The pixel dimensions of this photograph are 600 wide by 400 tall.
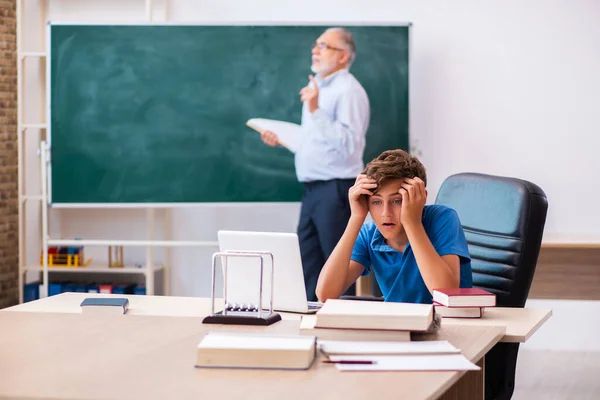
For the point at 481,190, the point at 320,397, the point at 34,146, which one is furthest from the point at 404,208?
the point at 34,146

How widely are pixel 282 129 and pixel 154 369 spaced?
2.99 meters

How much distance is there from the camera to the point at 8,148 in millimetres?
4828

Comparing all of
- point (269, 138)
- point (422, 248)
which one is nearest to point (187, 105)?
point (269, 138)

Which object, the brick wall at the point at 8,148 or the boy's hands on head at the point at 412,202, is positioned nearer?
the boy's hands on head at the point at 412,202

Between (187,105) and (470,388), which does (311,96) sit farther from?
(470,388)

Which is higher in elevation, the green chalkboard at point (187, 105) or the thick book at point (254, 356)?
the green chalkboard at point (187, 105)

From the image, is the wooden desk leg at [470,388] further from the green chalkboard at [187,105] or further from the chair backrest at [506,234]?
the green chalkboard at [187,105]

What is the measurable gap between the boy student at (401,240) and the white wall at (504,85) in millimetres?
2239

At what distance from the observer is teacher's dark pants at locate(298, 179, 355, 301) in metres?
4.23

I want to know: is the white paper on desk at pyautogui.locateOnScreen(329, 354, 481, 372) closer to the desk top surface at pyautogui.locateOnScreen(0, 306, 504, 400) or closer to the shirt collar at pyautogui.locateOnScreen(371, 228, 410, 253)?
the desk top surface at pyautogui.locateOnScreen(0, 306, 504, 400)

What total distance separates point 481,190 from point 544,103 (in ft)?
7.20

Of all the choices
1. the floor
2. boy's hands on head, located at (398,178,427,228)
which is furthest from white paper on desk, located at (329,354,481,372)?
the floor

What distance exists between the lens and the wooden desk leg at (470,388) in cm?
181

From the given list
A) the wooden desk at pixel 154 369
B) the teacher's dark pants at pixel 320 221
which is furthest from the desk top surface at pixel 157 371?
the teacher's dark pants at pixel 320 221
